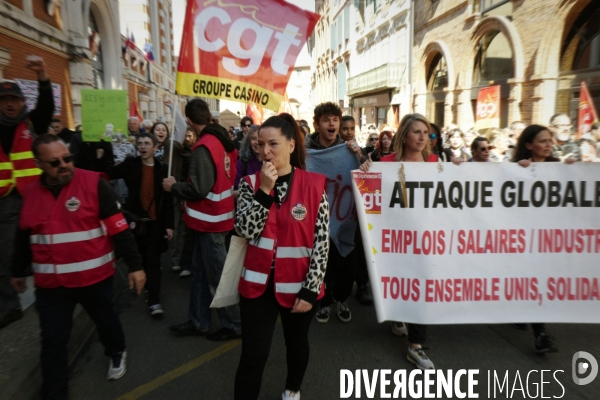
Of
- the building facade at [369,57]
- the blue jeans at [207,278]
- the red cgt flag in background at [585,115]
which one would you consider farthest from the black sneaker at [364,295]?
the building facade at [369,57]

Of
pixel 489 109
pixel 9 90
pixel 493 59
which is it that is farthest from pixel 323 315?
pixel 493 59

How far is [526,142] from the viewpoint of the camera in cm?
384

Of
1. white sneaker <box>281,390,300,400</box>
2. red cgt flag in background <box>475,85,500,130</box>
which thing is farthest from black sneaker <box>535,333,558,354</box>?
red cgt flag in background <box>475,85,500,130</box>

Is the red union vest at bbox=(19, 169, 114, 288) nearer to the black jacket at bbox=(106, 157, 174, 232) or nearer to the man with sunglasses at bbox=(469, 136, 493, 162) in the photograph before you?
the black jacket at bbox=(106, 157, 174, 232)

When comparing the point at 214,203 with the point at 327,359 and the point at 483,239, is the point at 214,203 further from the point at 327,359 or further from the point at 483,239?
the point at 483,239

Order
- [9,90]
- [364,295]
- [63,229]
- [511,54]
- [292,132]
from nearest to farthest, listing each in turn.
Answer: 1. [292,132]
2. [63,229]
3. [9,90]
4. [364,295]
5. [511,54]

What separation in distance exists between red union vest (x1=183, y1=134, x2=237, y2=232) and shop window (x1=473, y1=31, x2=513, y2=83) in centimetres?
1407

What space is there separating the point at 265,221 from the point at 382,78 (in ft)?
79.6

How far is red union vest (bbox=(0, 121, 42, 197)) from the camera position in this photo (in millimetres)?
3801

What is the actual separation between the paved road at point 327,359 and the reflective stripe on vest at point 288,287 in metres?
0.96

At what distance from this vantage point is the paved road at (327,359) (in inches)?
119

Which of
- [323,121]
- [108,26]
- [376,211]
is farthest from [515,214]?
[108,26]

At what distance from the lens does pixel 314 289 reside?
2.40m

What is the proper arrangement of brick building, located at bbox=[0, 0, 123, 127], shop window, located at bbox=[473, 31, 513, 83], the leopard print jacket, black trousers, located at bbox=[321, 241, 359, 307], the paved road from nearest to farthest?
the leopard print jacket
the paved road
black trousers, located at bbox=[321, 241, 359, 307]
brick building, located at bbox=[0, 0, 123, 127]
shop window, located at bbox=[473, 31, 513, 83]
